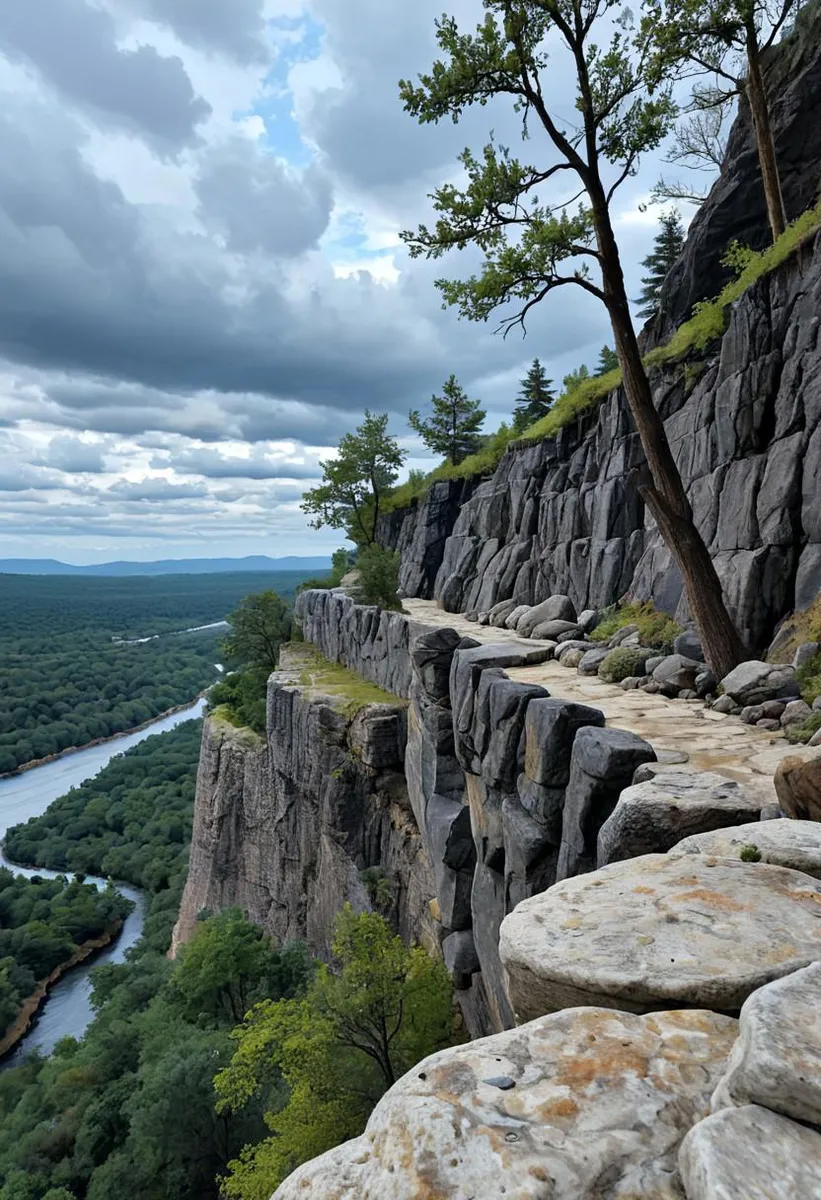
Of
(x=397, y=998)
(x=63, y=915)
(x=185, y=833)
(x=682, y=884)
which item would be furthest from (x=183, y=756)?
(x=682, y=884)

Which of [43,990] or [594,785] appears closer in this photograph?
[594,785]

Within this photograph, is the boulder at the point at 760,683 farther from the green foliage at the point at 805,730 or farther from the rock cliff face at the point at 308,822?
the rock cliff face at the point at 308,822

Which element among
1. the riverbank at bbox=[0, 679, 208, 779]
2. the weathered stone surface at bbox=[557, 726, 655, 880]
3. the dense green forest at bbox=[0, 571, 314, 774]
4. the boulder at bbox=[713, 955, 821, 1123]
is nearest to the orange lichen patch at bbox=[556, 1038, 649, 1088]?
the boulder at bbox=[713, 955, 821, 1123]

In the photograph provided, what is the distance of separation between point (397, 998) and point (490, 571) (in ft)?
47.2

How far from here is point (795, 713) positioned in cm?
770

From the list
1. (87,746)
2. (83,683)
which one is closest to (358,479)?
(87,746)

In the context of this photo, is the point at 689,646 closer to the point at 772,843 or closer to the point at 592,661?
the point at 592,661

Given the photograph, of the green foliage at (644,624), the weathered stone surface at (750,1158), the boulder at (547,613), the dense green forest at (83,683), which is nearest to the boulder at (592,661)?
the green foliage at (644,624)

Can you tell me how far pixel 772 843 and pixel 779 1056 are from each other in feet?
7.65

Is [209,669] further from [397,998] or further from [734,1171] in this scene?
[734,1171]

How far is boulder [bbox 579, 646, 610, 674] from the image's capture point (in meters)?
12.1

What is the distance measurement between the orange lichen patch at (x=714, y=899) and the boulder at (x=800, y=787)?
144cm

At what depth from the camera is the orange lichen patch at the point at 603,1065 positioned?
2367mm

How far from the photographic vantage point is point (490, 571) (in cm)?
2212
